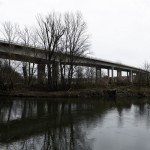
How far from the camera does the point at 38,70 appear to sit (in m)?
49.2

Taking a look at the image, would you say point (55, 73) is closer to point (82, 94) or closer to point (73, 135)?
point (82, 94)

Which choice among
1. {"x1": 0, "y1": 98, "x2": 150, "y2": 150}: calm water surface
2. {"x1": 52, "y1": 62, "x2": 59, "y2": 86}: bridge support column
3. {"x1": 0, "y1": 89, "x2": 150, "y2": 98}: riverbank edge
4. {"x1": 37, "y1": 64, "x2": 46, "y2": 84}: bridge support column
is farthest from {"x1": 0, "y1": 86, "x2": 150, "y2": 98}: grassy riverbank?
{"x1": 0, "y1": 98, "x2": 150, "y2": 150}: calm water surface

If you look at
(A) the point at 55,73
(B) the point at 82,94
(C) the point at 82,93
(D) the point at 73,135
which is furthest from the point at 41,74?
(D) the point at 73,135

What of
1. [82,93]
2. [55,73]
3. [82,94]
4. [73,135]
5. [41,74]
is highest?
[55,73]

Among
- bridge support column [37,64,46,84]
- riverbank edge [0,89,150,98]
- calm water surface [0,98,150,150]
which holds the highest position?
bridge support column [37,64,46,84]

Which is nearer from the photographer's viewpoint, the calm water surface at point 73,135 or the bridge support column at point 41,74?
the calm water surface at point 73,135

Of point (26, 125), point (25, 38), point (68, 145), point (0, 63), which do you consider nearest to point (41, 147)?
point (68, 145)

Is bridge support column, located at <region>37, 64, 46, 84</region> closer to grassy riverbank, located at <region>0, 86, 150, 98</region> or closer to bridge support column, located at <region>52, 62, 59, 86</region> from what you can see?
bridge support column, located at <region>52, 62, 59, 86</region>

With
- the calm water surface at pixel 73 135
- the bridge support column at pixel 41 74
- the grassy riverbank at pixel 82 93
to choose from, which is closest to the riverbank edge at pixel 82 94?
the grassy riverbank at pixel 82 93

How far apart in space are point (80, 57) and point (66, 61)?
10.2ft

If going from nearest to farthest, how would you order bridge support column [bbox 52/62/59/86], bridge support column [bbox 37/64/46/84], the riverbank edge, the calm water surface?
the calm water surface, the riverbank edge, bridge support column [bbox 52/62/59/86], bridge support column [bbox 37/64/46/84]

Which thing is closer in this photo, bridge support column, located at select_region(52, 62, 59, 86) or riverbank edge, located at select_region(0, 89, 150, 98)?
riverbank edge, located at select_region(0, 89, 150, 98)

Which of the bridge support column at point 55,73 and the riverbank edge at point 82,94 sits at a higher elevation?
the bridge support column at point 55,73

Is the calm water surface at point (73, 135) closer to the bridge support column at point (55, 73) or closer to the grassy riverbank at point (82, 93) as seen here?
the grassy riverbank at point (82, 93)
